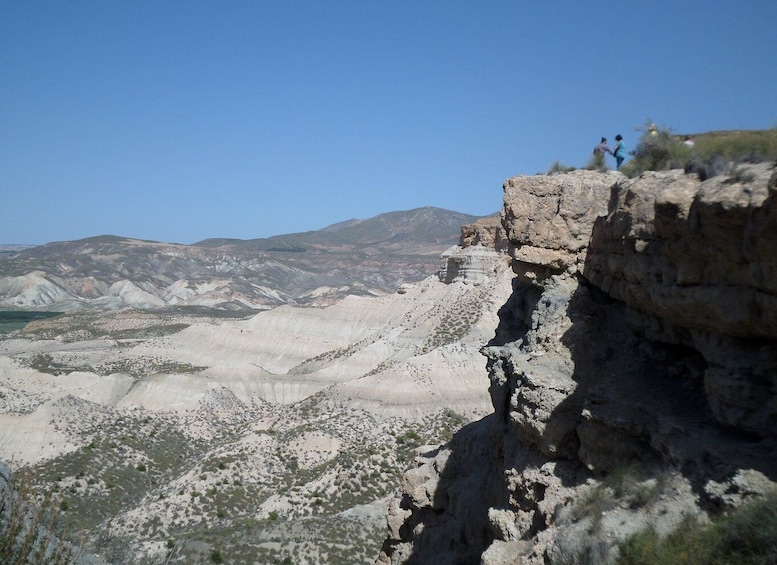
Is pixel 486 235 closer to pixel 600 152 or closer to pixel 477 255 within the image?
pixel 477 255

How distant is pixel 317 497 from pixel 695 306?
1843 cm

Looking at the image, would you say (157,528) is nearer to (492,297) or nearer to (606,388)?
(606,388)

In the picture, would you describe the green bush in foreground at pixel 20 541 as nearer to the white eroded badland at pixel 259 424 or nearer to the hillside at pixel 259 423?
the hillside at pixel 259 423

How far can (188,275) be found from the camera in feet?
522

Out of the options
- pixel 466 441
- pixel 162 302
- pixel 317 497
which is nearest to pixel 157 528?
pixel 317 497

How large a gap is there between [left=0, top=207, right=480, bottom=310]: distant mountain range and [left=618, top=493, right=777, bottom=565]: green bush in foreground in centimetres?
9265

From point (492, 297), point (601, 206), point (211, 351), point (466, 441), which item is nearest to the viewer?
point (601, 206)

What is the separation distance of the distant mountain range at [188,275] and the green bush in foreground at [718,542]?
92.7 metres

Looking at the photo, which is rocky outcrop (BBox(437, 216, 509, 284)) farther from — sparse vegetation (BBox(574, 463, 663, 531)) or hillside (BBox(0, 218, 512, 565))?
sparse vegetation (BBox(574, 463, 663, 531))

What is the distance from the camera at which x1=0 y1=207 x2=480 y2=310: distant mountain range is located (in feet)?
399

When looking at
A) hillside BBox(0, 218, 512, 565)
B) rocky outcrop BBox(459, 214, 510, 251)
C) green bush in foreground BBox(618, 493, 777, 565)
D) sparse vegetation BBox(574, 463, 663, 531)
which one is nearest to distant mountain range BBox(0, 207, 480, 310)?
hillside BBox(0, 218, 512, 565)

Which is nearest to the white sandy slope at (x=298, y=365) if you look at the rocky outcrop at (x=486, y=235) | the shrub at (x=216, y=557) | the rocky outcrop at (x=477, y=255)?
the rocky outcrop at (x=477, y=255)

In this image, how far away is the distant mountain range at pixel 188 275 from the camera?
399 feet

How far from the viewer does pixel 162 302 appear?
415 ft
